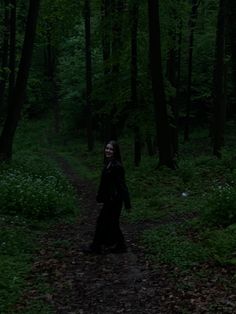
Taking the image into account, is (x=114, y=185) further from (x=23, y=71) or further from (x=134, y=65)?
(x=134, y=65)

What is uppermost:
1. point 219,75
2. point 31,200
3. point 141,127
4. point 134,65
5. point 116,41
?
point 116,41

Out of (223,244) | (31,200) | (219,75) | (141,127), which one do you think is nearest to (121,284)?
(223,244)

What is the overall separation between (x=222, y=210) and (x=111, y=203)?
2.46 m

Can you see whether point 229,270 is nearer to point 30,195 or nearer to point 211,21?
point 30,195

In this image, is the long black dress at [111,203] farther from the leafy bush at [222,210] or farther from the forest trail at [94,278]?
the leafy bush at [222,210]

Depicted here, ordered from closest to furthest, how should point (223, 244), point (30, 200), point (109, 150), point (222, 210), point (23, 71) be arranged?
point (223, 244) < point (109, 150) < point (222, 210) < point (30, 200) < point (23, 71)

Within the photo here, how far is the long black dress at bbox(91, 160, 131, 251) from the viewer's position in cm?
1092

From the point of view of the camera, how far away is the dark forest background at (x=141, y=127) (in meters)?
11.9

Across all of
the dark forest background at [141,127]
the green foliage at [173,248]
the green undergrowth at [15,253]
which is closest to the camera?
the green undergrowth at [15,253]

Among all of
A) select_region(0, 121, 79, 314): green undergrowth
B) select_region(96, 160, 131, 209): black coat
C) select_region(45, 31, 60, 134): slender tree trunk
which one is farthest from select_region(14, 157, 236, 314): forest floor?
select_region(45, 31, 60, 134): slender tree trunk

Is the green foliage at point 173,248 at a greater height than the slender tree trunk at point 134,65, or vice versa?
the slender tree trunk at point 134,65

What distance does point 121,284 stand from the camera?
355 inches

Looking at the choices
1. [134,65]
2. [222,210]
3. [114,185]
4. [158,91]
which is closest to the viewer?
[114,185]

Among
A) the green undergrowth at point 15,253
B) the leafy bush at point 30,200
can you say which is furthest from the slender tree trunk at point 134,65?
the green undergrowth at point 15,253
